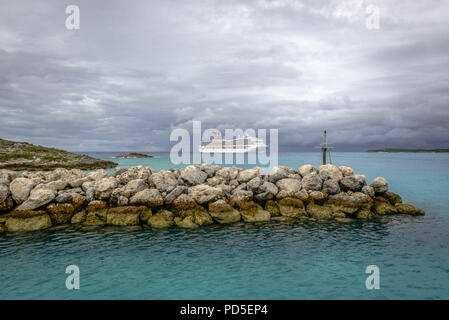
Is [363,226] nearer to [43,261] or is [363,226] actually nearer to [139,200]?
[139,200]

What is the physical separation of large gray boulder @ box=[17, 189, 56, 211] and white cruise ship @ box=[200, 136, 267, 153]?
160017 mm

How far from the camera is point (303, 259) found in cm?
1262

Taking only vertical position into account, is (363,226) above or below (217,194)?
below

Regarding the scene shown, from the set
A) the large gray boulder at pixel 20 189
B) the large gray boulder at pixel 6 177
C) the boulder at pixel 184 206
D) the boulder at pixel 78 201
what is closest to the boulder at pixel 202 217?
the boulder at pixel 184 206

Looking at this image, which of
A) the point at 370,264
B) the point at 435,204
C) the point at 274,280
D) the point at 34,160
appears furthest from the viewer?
the point at 34,160

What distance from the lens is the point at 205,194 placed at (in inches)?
778

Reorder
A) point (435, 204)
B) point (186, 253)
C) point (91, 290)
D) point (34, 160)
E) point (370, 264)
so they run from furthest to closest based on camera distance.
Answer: point (34, 160), point (435, 204), point (186, 253), point (370, 264), point (91, 290)

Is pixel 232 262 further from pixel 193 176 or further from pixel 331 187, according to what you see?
pixel 331 187

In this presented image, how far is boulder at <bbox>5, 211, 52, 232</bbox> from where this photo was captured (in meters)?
17.1

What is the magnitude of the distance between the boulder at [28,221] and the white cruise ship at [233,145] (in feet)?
528

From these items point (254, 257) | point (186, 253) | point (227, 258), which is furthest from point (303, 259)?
point (186, 253)

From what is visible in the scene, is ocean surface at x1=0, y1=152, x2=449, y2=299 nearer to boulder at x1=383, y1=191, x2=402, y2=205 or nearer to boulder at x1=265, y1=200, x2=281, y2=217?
boulder at x1=265, y1=200, x2=281, y2=217

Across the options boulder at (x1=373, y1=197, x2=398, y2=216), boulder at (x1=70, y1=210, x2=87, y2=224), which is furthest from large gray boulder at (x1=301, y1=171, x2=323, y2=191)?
boulder at (x1=70, y1=210, x2=87, y2=224)
